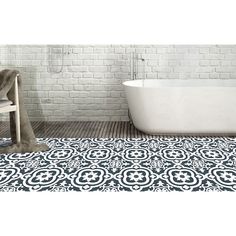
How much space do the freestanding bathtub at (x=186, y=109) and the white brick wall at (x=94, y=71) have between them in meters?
0.69

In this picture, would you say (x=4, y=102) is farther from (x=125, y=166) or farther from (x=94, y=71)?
(x=94, y=71)

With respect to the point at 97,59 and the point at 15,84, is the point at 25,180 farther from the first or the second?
the point at 97,59

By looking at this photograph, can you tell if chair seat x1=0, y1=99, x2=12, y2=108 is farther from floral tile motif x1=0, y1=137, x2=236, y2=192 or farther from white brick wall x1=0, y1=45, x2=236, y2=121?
white brick wall x1=0, y1=45, x2=236, y2=121

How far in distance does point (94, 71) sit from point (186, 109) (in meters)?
1.44

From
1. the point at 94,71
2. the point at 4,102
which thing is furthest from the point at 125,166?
the point at 94,71

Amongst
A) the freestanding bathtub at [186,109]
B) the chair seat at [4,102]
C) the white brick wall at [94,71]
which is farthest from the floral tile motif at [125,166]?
the white brick wall at [94,71]

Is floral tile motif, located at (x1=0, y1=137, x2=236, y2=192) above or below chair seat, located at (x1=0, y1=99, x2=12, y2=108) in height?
below

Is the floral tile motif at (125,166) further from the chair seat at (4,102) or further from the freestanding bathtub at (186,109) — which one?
the chair seat at (4,102)

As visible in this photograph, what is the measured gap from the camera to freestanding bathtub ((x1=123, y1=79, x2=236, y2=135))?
3.66 metres

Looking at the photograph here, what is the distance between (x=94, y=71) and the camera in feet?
14.4

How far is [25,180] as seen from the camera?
2525mm

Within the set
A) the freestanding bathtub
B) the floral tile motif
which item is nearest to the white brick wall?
the freestanding bathtub

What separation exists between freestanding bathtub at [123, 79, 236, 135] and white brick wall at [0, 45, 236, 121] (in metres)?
0.69
